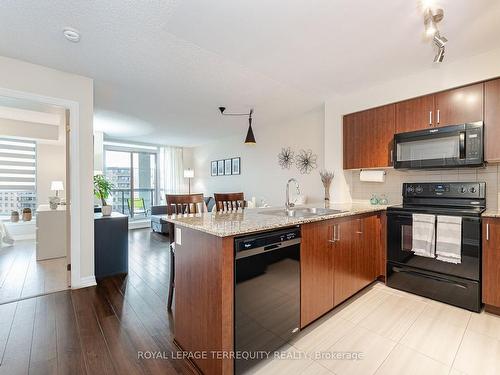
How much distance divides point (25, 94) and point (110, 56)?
1.00 meters

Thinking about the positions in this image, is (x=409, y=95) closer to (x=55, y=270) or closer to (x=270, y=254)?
(x=270, y=254)

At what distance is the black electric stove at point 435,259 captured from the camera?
88.2 inches

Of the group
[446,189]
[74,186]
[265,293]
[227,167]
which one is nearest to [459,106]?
[446,189]

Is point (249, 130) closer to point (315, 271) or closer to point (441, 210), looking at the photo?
point (315, 271)

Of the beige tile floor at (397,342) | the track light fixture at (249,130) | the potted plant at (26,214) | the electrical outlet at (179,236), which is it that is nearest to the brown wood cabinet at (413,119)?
the track light fixture at (249,130)

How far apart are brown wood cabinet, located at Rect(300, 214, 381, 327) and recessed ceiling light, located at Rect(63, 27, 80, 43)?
7.91 ft

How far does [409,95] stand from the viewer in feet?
9.27

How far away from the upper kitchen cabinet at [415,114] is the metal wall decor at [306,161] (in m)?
1.57

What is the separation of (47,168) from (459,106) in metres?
7.74

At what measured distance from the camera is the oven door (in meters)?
2.22

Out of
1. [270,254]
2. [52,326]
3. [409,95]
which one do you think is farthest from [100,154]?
[409,95]

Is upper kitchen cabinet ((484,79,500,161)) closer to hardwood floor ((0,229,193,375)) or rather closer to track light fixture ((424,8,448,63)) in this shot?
track light fixture ((424,8,448,63))

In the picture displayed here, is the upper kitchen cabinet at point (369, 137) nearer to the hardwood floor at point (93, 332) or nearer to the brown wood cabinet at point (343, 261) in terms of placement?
Result: the brown wood cabinet at point (343, 261)

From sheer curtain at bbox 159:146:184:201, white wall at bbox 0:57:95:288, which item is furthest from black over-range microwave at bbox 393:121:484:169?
sheer curtain at bbox 159:146:184:201
